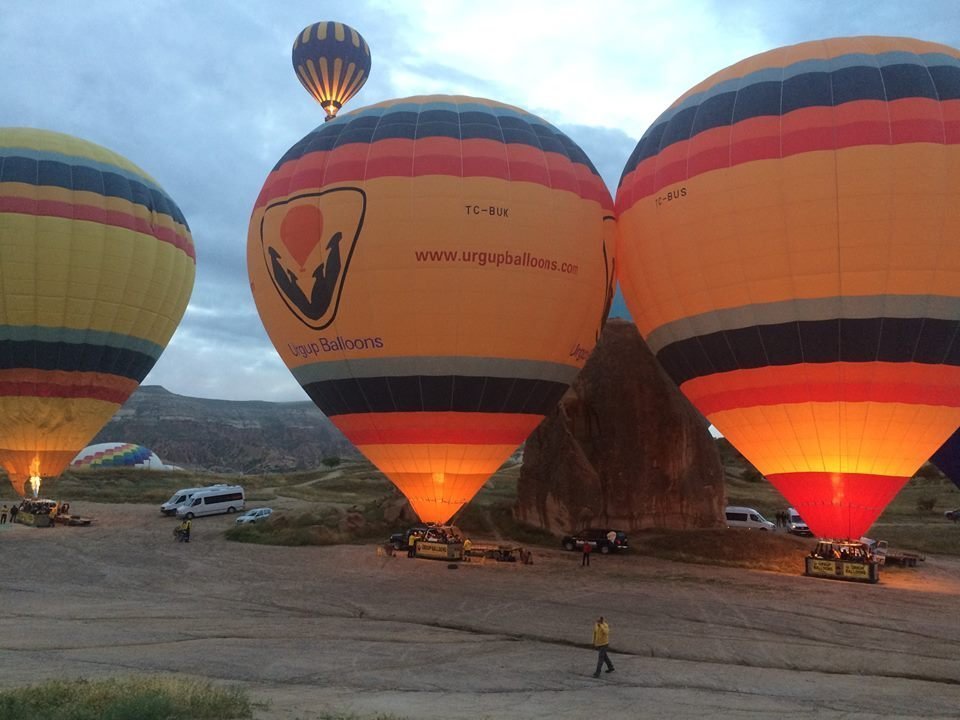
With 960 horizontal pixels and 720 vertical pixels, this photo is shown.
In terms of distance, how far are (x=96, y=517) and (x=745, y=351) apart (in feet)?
98.8

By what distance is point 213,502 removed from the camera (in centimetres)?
3572

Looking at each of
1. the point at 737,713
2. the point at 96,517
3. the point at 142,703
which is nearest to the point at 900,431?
the point at 737,713

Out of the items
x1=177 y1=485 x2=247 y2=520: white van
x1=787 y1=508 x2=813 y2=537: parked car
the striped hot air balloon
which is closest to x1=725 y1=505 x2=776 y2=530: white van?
x1=787 y1=508 x2=813 y2=537: parked car

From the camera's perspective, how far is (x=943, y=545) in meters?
27.8

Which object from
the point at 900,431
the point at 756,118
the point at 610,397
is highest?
the point at 756,118

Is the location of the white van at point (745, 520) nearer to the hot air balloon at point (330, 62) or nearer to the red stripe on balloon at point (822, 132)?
the red stripe on balloon at point (822, 132)

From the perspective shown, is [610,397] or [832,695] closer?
[832,695]

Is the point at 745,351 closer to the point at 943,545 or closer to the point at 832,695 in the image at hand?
the point at 832,695

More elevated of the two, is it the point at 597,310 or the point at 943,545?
the point at 597,310

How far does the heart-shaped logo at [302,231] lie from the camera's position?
20.2 m

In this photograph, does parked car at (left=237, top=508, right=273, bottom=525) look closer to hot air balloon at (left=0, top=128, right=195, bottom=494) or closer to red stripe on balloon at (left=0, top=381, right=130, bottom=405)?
hot air balloon at (left=0, top=128, right=195, bottom=494)

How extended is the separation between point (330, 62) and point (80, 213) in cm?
1559

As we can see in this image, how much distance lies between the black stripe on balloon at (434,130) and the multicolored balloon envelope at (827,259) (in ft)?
13.6

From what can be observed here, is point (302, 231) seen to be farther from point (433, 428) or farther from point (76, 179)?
point (76, 179)
